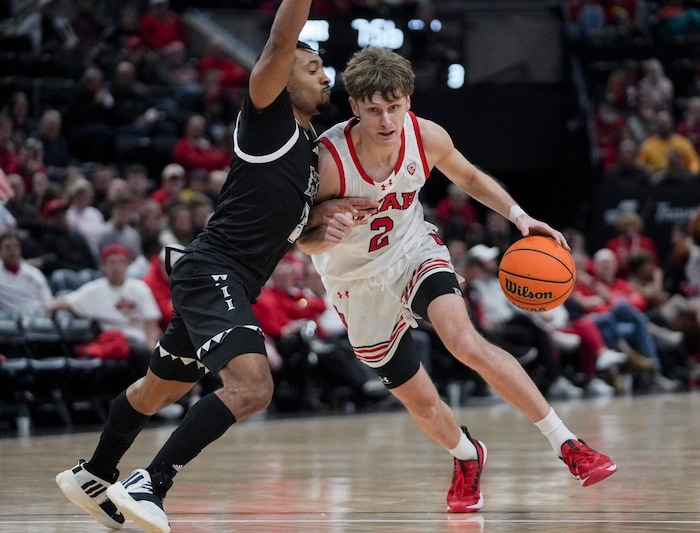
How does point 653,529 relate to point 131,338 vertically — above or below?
above

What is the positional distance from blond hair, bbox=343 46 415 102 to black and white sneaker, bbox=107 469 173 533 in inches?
66.1

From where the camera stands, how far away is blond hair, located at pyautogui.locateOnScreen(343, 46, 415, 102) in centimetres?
478

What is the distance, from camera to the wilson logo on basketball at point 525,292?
5121 millimetres

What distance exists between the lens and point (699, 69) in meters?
17.3

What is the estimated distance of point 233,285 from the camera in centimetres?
443

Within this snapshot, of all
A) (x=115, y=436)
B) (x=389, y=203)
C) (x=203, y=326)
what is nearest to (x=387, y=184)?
(x=389, y=203)

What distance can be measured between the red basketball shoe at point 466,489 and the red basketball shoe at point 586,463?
0.42 m

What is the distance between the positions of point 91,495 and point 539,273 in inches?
78.1

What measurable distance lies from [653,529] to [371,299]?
158 cm

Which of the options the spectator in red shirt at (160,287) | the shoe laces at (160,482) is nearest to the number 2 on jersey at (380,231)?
the shoe laces at (160,482)

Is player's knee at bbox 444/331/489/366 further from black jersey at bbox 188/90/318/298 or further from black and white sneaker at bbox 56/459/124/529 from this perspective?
black and white sneaker at bbox 56/459/124/529

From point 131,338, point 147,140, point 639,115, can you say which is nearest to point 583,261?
point 639,115

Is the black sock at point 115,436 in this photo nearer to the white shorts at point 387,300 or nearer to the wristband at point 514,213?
the white shorts at point 387,300

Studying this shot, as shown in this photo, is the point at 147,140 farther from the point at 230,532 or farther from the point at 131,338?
the point at 230,532
